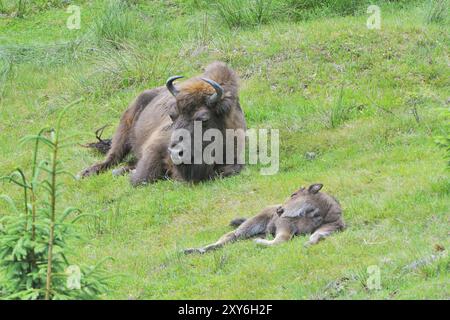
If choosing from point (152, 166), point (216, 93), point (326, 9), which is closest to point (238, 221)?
point (216, 93)

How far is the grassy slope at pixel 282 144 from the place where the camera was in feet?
32.6

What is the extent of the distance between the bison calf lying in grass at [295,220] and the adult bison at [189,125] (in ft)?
8.99

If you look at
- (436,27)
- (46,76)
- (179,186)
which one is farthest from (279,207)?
(46,76)

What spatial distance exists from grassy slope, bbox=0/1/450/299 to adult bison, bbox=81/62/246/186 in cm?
33

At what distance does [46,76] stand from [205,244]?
978 cm

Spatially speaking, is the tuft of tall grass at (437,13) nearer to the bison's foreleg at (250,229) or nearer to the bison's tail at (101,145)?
the bison's tail at (101,145)

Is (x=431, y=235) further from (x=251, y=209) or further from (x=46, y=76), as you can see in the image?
(x=46, y=76)

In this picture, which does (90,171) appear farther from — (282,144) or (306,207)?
(306,207)

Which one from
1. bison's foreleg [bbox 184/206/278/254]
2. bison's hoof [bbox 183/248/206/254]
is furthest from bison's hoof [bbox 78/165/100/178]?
bison's hoof [bbox 183/248/206/254]

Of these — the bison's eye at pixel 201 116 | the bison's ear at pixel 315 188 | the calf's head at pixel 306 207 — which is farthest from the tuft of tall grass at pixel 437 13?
the calf's head at pixel 306 207

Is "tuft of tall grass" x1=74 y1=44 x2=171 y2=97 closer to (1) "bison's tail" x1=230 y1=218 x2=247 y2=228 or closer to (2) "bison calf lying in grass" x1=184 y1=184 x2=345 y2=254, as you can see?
(1) "bison's tail" x1=230 y1=218 x2=247 y2=228

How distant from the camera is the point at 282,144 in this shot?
15148 millimetres

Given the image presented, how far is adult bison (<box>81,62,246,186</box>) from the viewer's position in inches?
553

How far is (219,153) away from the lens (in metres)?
14.4
